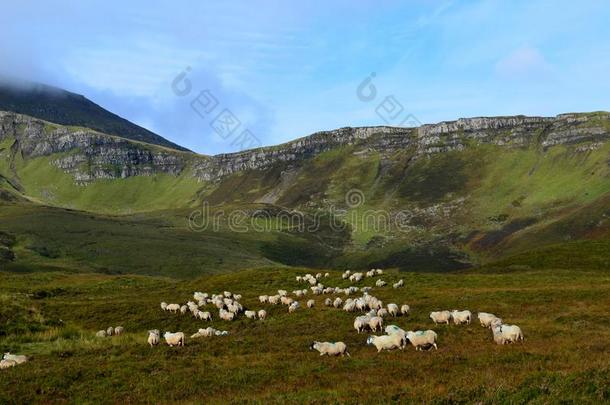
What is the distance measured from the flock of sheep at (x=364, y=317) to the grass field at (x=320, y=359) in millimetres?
744

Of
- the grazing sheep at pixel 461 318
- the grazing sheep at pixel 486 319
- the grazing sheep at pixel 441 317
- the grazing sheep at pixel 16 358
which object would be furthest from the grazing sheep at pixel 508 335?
the grazing sheep at pixel 16 358

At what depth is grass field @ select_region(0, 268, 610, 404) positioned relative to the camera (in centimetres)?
1688

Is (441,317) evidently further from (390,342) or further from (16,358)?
(16,358)

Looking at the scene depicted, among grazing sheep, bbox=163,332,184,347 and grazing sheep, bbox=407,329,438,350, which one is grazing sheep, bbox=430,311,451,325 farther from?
grazing sheep, bbox=163,332,184,347

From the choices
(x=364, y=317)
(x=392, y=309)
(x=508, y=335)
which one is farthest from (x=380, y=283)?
(x=508, y=335)

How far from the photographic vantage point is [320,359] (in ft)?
81.6

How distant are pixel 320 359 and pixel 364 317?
839cm

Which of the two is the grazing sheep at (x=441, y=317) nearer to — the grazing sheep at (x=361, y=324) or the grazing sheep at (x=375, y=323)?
the grazing sheep at (x=375, y=323)

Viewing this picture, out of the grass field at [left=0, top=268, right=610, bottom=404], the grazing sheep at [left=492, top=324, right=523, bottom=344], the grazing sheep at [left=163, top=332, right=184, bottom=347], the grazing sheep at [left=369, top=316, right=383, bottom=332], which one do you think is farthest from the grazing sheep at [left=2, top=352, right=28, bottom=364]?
the grazing sheep at [left=492, top=324, right=523, bottom=344]

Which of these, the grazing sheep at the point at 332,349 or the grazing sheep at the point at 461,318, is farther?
the grazing sheep at the point at 461,318

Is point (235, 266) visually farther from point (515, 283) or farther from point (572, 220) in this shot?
point (515, 283)

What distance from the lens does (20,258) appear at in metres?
172

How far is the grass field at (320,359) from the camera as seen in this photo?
55.4ft

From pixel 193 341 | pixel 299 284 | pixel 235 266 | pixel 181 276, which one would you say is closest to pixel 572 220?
pixel 235 266
